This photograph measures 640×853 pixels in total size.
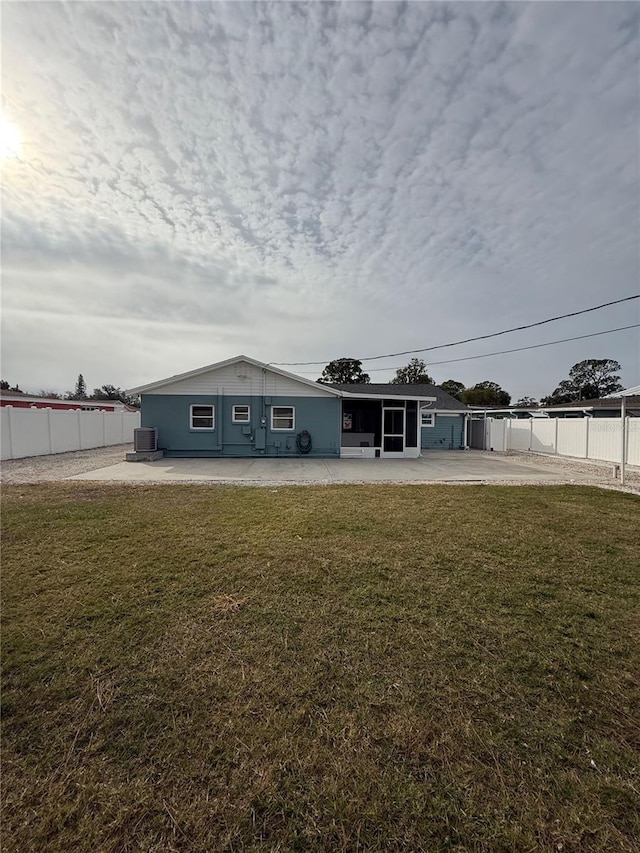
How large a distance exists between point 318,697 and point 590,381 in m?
65.4

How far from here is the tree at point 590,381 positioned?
51656 mm

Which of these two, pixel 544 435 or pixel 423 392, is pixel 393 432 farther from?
pixel 544 435

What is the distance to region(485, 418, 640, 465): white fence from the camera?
13.7m

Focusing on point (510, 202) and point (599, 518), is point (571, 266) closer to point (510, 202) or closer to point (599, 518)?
point (510, 202)

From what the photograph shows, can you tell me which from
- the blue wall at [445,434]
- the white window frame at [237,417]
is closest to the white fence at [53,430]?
the white window frame at [237,417]

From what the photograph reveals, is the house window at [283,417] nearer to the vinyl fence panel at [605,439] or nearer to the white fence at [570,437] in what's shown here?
the white fence at [570,437]

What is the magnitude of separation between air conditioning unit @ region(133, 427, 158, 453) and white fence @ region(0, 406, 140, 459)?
4304mm

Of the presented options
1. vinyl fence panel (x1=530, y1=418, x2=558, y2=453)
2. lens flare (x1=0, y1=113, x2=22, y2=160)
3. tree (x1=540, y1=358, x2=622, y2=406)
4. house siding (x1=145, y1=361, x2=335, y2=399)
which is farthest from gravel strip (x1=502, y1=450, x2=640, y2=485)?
tree (x1=540, y1=358, x2=622, y2=406)

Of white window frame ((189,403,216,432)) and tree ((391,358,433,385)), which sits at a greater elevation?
tree ((391,358,433,385))

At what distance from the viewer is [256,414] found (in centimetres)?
1434

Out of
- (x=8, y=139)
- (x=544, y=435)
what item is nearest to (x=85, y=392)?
(x=544, y=435)

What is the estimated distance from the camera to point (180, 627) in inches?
112

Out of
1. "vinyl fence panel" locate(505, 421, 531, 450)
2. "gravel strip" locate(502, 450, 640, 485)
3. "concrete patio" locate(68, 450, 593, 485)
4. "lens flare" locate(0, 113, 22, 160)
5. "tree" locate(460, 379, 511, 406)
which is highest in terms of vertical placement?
"lens flare" locate(0, 113, 22, 160)

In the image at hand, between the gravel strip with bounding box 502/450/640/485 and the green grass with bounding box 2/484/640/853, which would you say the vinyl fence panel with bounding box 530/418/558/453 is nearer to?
the gravel strip with bounding box 502/450/640/485
